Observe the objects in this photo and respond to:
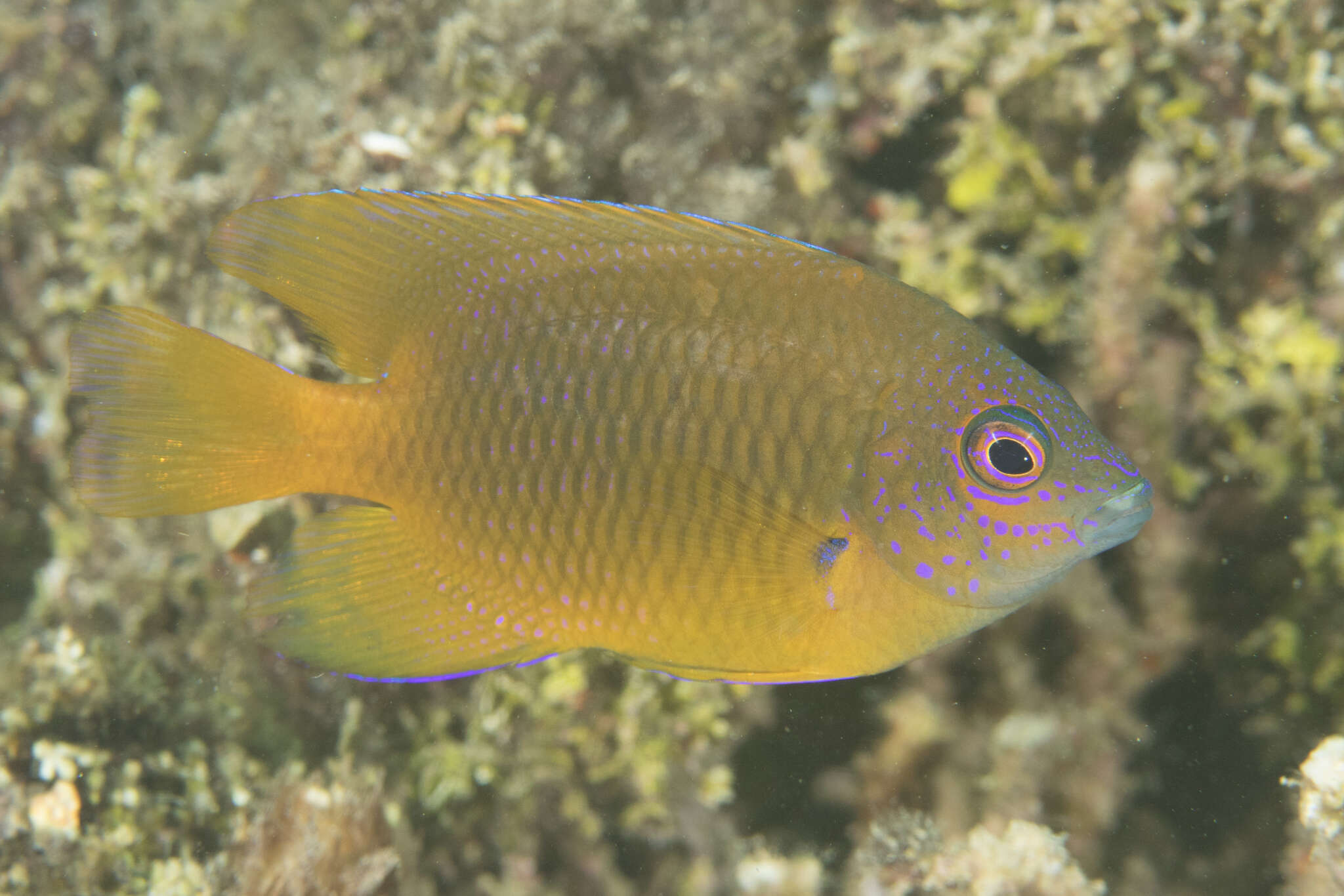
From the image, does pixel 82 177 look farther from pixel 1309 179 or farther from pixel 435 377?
pixel 1309 179

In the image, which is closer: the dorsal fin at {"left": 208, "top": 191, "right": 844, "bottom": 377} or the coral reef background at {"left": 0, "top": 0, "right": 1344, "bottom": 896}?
the dorsal fin at {"left": 208, "top": 191, "right": 844, "bottom": 377}

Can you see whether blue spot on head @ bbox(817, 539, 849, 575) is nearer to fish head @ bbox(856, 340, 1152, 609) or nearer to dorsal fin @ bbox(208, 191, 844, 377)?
fish head @ bbox(856, 340, 1152, 609)

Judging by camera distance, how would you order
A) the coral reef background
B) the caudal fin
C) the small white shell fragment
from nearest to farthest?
the caudal fin → the coral reef background → the small white shell fragment

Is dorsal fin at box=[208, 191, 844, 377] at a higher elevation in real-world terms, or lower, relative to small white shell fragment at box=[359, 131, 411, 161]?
higher

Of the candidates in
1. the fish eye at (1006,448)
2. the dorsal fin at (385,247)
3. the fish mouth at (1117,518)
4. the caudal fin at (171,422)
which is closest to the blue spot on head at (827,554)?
the fish eye at (1006,448)

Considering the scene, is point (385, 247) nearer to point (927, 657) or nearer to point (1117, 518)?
point (1117, 518)

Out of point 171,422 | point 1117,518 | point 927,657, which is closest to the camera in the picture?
point 1117,518

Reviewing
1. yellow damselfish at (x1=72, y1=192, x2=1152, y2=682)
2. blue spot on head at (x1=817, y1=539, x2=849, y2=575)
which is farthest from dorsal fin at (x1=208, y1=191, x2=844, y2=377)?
blue spot on head at (x1=817, y1=539, x2=849, y2=575)

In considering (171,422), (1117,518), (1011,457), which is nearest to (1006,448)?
(1011,457)

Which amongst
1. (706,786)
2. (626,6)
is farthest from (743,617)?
(626,6)
